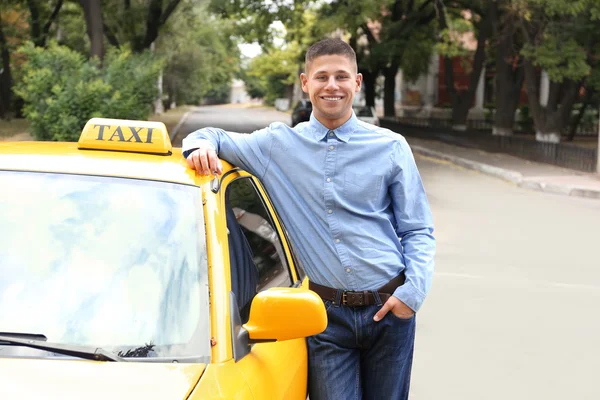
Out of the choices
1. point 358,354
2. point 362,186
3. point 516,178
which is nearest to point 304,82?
point 362,186

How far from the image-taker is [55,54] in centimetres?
2391

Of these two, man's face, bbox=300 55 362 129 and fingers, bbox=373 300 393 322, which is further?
man's face, bbox=300 55 362 129

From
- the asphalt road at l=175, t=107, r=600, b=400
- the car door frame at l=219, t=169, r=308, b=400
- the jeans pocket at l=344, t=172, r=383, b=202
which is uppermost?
the jeans pocket at l=344, t=172, r=383, b=202

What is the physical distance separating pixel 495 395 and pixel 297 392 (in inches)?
115

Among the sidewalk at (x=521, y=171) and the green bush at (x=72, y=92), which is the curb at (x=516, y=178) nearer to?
the sidewalk at (x=521, y=171)

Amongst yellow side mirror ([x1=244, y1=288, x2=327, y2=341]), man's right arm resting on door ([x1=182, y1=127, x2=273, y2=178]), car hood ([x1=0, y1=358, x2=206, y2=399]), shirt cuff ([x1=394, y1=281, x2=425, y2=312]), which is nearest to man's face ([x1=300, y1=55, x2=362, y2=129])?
man's right arm resting on door ([x1=182, y1=127, x2=273, y2=178])

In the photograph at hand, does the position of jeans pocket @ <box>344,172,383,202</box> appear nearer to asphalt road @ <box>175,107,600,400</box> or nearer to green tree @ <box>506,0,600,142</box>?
asphalt road @ <box>175,107,600,400</box>

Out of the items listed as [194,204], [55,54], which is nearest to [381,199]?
[194,204]

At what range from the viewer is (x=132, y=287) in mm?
2922

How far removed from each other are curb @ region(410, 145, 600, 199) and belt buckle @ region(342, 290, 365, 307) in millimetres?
15742

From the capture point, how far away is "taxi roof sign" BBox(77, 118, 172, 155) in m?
3.40

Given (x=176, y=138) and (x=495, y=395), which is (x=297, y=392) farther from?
(x=176, y=138)

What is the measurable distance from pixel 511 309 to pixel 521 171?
14436mm

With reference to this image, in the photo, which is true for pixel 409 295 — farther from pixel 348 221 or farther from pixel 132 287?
pixel 132 287
